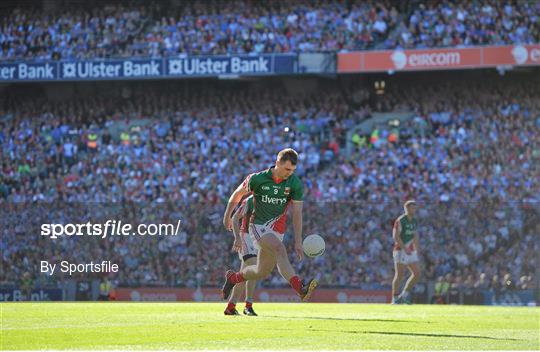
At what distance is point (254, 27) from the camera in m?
43.3

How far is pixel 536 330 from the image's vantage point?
15.8 metres

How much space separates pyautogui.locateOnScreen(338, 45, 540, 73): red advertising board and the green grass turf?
2007 centimetres

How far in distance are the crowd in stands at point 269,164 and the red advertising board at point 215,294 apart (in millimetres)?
229

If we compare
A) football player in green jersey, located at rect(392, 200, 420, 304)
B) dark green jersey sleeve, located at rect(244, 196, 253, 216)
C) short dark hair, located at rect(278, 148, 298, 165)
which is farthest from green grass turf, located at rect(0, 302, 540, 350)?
football player in green jersey, located at rect(392, 200, 420, 304)

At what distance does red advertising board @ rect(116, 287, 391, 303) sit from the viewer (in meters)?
27.9

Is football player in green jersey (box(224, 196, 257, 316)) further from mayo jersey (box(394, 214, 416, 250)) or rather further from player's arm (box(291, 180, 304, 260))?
mayo jersey (box(394, 214, 416, 250))

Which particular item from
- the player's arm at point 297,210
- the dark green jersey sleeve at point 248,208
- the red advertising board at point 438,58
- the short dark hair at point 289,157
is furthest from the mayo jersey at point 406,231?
the red advertising board at point 438,58

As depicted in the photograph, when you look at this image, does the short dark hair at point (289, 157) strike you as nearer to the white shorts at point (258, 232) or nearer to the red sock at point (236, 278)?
the white shorts at point (258, 232)

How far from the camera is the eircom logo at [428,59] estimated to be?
3972 cm

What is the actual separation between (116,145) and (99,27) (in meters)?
5.84

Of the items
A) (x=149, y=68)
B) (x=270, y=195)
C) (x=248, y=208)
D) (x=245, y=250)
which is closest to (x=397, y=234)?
(x=245, y=250)

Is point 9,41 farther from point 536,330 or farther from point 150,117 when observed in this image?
point 536,330

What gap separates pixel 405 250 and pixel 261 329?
11.7 meters

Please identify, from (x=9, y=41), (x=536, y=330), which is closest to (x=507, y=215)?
(x=536, y=330)
